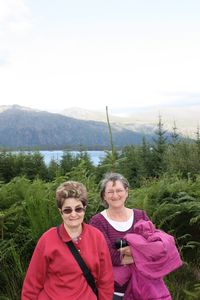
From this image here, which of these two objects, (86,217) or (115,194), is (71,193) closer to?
(115,194)

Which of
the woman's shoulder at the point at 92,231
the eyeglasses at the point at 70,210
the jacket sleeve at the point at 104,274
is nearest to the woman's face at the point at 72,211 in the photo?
the eyeglasses at the point at 70,210

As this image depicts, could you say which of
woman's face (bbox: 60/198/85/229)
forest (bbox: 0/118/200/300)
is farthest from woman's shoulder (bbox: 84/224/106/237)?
forest (bbox: 0/118/200/300)

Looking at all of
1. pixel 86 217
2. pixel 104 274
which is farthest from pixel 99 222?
pixel 86 217

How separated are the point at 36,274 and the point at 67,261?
0.25 metres

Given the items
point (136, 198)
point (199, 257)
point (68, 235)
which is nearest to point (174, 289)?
point (199, 257)

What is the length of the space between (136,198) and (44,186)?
1311 mm

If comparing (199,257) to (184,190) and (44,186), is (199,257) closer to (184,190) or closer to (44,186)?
(184,190)

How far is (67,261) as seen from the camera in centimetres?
317

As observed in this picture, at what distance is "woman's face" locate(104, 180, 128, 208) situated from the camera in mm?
3730

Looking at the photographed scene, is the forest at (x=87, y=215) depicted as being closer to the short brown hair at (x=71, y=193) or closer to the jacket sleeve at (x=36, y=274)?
the jacket sleeve at (x=36, y=274)

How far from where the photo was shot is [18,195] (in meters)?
5.64

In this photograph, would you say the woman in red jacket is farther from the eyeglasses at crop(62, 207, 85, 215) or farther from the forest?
the forest

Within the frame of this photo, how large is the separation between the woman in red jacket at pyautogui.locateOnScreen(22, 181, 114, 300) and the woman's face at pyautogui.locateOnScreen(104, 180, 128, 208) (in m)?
0.50

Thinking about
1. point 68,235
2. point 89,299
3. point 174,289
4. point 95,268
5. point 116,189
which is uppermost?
point 116,189
